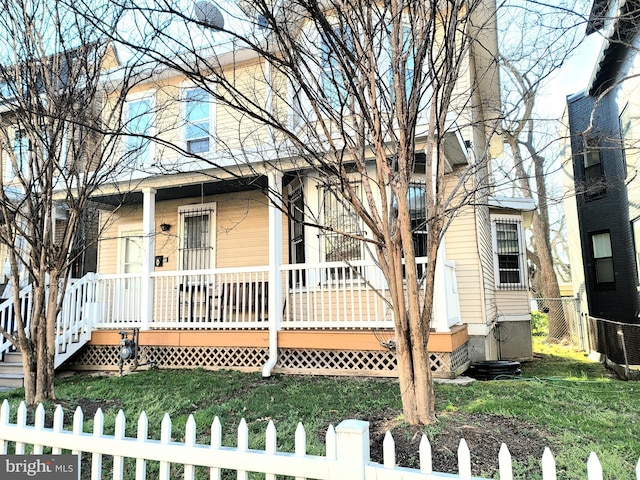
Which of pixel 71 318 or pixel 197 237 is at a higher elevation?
pixel 197 237

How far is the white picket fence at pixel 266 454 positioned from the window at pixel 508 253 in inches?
391

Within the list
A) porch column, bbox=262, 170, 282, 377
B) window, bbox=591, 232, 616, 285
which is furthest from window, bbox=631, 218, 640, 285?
porch column, bbox=262, 170, 282, 377

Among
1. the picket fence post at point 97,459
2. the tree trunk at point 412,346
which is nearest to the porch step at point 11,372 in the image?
the picket fence post at point 97,459

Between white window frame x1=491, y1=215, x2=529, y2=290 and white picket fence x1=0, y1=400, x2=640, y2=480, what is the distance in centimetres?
985

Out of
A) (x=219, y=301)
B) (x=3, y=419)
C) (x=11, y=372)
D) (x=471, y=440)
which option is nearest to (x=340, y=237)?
(x=219, y=301)

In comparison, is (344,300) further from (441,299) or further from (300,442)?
(300,442)

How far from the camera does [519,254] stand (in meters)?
11.3

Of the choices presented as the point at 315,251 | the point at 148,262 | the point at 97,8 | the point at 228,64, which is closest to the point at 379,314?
the point at 315,251

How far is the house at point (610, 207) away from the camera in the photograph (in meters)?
10.0

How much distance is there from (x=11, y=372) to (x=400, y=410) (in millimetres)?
6503

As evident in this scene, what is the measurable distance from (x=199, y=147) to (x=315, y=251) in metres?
4.35

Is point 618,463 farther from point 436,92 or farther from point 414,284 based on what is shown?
point 436,92

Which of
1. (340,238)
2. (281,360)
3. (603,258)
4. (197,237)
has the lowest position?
(281,360)
